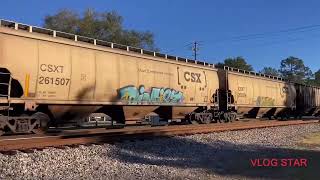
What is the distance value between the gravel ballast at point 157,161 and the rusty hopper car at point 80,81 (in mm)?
3621

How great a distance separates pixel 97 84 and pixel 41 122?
10.8ft

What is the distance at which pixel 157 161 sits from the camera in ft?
40.9

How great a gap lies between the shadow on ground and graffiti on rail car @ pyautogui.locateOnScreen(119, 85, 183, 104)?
165 inches

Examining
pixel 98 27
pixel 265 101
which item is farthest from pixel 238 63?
pixel 265 101

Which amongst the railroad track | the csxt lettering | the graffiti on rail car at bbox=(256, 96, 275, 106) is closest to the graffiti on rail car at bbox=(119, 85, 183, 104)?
the railroad track

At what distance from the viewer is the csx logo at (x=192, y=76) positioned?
25516 mm

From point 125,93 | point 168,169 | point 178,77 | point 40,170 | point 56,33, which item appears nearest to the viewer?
point 40,170

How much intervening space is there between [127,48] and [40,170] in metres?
12.1

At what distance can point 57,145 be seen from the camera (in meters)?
13.4

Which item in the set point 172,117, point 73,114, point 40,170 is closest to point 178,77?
point 172,117

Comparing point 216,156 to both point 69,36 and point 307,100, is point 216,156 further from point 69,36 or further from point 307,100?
point 307,100

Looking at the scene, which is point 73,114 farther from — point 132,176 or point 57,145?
point 132,176

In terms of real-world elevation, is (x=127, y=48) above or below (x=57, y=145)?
above

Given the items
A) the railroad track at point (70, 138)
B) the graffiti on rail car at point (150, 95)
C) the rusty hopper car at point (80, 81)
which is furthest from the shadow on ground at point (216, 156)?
the graffiti on rail car at point (150, 95)
